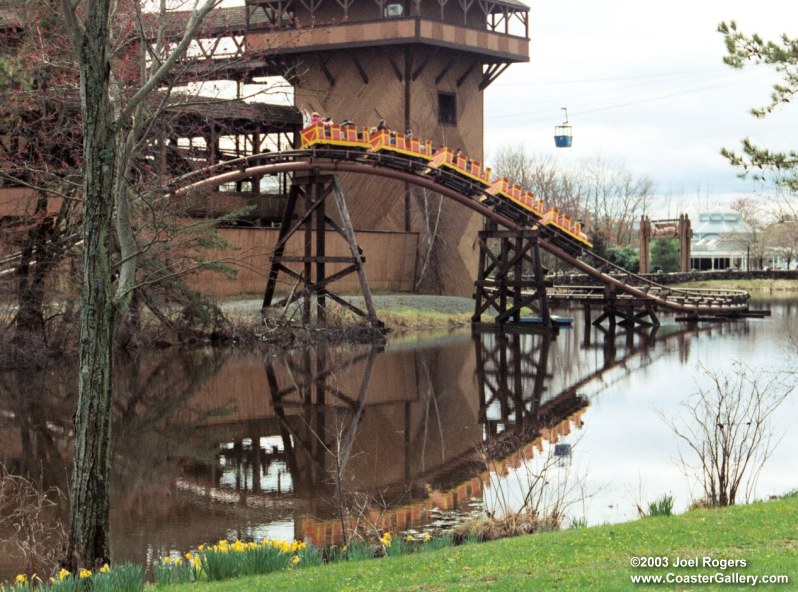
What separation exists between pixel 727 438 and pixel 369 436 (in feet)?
21.5

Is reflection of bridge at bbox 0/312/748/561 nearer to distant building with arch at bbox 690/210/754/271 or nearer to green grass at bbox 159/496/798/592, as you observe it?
green grass at bbox 159/496/798/592

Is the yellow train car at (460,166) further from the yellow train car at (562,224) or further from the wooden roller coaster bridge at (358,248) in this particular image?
the yellow train car at (562,224)

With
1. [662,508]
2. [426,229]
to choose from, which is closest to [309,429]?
[662,508]

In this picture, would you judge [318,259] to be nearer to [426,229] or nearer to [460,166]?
[460,166]

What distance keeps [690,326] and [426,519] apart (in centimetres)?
2959

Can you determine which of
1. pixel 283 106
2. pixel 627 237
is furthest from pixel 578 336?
pixel 627 237

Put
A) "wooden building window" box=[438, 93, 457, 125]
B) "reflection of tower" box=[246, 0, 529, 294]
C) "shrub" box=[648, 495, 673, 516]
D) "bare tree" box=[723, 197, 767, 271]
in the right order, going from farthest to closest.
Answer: "bare tree" box=[723, 197, 767, 271] < "wooden building window" box=[438, 93, 457, 125] < "reflection of tower" box=[246, 0, 529, 294] < "shrub" box=[648, 495, 673, 516]

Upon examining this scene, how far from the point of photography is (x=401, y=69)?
135 ft

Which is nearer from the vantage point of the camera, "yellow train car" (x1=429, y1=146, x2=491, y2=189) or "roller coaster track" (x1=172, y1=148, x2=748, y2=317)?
"roller coaster track" (x1=172, y1=148, x2=748, y2=317)

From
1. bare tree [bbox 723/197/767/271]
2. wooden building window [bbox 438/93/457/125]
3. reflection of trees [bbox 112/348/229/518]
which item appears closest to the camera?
reflection of trees [bbox 112/348/229/518]

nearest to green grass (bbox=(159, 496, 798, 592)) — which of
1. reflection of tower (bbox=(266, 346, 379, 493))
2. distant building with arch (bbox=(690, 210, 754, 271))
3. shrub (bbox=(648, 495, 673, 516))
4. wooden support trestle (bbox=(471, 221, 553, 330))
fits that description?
shrub (bbox=(648, 495, 673, 516))

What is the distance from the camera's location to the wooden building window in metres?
43.2

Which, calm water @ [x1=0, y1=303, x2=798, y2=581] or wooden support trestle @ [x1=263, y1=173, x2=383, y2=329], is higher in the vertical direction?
wooden support trestle @ [x1=263, y1=173, x2=383, y2=329]

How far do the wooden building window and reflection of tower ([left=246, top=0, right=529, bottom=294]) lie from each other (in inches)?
1.6
